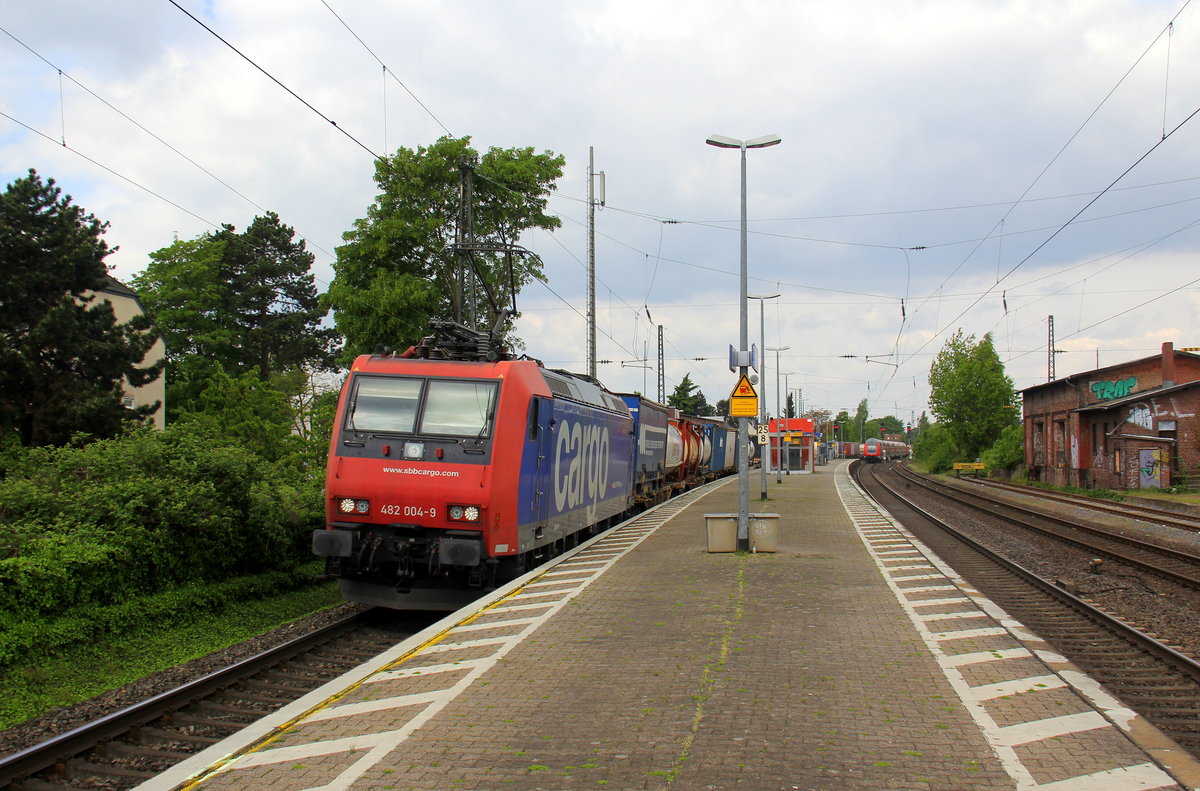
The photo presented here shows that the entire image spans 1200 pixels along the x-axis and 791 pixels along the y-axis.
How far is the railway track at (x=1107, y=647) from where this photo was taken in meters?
6.97

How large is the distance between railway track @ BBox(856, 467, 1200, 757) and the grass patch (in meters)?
9.34

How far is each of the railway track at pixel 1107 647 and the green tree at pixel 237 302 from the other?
39.3 metres

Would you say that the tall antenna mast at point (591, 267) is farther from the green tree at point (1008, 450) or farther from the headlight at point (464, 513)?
the green tree at point (1008, 450)

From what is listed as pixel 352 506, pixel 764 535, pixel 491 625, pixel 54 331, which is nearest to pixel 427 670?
pixel 491 625

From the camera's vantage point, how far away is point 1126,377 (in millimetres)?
42250

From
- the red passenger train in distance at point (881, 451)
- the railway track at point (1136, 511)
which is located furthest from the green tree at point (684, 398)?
the railway track at point (1136, 511)

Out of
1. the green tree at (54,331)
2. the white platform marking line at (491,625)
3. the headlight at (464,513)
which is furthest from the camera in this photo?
the green tree at (54,331)

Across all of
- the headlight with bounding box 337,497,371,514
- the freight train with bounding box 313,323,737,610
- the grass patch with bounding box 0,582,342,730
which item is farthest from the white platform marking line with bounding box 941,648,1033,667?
the grass patch with bounding box 0,582,342,730

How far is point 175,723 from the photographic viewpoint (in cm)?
689

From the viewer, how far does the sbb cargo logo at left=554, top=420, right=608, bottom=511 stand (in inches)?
522

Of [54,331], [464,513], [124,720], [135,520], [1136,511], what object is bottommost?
[124,720]

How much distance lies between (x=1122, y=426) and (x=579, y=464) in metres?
32.5

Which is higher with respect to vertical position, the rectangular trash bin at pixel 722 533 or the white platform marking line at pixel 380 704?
the rectangular trash bin at pixel 722 533

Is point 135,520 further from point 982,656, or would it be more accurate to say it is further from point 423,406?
point 982,656
